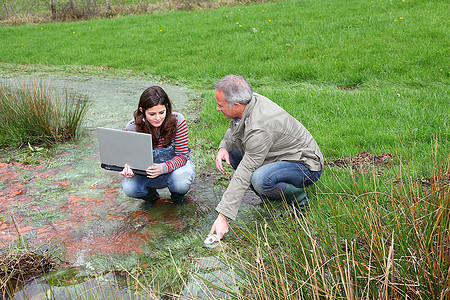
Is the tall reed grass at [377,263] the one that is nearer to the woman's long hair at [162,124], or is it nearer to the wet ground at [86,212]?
the wet ground at [86,212]

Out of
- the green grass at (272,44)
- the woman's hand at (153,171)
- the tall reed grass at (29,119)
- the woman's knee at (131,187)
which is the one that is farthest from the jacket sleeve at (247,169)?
the green grass at (272,44)

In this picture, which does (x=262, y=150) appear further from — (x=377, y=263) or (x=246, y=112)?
(x=377, y=263)

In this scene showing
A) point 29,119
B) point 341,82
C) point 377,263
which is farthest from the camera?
point 341,82

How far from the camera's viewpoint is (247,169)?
3.23m

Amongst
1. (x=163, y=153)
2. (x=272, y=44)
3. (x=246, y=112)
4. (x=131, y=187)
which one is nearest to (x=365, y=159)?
(x=246, y=112)

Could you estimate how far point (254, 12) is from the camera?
530 inches

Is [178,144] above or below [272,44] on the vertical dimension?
above

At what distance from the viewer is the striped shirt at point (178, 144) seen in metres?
3.68

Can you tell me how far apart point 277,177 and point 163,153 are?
1.03m

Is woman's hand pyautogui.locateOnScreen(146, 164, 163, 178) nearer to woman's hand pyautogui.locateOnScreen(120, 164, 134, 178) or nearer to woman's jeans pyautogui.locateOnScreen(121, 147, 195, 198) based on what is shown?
woman's hand pyautogui.locateOnScreen(120, 164, 134, 178)

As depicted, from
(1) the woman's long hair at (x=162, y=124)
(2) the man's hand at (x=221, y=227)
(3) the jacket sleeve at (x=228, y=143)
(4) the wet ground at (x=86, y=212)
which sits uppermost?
(1) the woman's long hair at (x=162, y=124)

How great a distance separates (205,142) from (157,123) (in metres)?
1.90

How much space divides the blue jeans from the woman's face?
839 millimetres

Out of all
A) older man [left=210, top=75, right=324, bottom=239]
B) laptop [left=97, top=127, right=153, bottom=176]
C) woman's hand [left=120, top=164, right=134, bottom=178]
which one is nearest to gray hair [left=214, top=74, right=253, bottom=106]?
older man [left=210, top=75, right=324, bottom=239]
